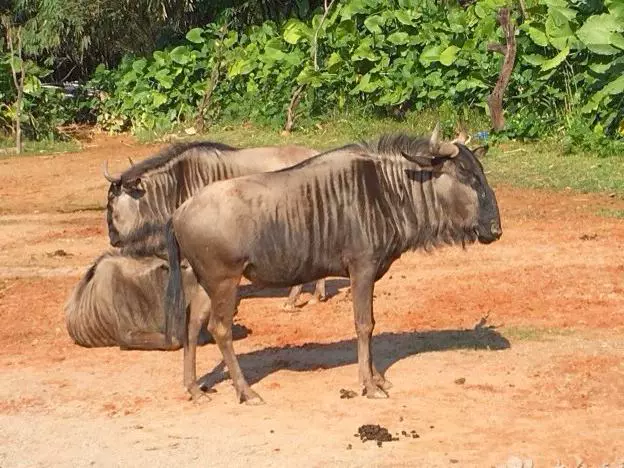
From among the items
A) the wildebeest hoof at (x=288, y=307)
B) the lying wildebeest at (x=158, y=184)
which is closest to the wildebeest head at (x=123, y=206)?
the lying wildebeest at (x=158, y=184)

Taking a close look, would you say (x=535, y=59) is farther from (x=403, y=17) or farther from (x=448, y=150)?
(x=448, y=150)

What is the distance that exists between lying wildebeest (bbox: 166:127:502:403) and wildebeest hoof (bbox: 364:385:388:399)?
0.04ft

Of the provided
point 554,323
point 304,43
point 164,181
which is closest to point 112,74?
point 304,43

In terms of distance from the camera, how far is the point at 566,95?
19406mm

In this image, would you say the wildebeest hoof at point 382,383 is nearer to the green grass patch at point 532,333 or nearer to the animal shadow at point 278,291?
the green grass patch at point 532,333

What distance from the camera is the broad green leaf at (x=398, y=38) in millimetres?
22031

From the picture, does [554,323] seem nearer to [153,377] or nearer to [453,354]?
[453,354]

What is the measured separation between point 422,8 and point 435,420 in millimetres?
15339

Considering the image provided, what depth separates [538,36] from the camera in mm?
19500

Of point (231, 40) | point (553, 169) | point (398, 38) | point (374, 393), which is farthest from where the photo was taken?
point (231, 40)

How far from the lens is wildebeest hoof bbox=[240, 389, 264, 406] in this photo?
8.40 m

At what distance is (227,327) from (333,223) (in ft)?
2.96

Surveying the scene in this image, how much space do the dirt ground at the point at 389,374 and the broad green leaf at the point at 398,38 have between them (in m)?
8.43

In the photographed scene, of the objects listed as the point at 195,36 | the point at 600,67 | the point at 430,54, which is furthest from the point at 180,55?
the point at 600,67
